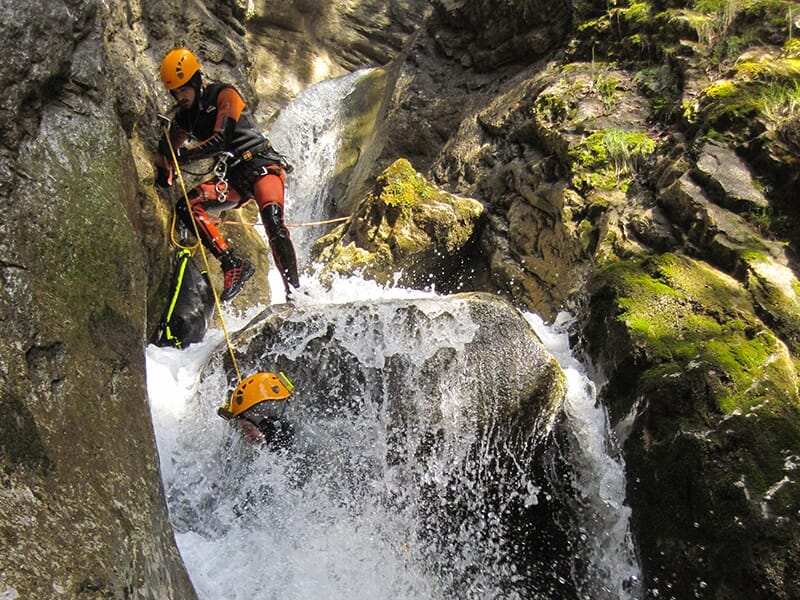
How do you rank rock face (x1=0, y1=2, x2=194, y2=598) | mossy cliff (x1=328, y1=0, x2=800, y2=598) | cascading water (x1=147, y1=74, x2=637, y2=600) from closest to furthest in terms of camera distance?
rock face (x1=0, y1=2, x2=194, y2=598) → mossy cliff (x1=328, y1=0, x2=800, y2=598) → cascading water (x1=147, y1=74, x2=637, y2=600)

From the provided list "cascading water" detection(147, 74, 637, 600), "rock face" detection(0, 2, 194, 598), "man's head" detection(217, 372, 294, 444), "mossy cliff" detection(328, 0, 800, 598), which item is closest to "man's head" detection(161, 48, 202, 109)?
"rock face" detection(0, 2, 194, 598)

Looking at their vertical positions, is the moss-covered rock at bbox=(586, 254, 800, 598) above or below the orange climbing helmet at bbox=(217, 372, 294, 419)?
below

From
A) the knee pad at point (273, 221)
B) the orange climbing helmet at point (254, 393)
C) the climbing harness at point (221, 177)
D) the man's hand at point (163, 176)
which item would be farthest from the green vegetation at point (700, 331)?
the man's hand at point (163, 176)

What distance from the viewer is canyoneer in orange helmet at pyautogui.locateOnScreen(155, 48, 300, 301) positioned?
5.66 metres

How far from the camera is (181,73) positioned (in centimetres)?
554

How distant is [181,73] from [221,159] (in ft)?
2.66

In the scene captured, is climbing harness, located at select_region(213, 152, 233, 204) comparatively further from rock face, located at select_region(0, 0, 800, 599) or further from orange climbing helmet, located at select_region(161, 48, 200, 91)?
orange climbing helmet, located at select_region(161, 48, 200, 91)

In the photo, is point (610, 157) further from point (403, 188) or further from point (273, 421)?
point (273, 421)

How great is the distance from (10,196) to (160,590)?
72.8 inches

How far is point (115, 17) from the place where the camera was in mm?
5750

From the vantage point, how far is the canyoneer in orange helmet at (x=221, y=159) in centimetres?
566

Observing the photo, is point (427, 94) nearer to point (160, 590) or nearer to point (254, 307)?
point (254, 307)

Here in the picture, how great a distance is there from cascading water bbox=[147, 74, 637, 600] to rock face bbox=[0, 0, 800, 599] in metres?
0.54

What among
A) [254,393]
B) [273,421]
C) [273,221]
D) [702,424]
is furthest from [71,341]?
[702,424]
